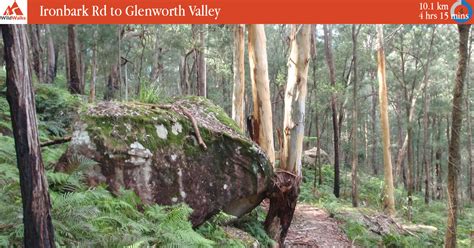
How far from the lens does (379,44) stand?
13.6m

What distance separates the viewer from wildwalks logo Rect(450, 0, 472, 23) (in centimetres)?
530

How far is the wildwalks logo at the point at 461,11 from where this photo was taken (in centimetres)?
530

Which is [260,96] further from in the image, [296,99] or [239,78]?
[239,78]

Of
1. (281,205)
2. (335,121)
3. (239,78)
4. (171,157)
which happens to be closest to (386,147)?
(335,121)

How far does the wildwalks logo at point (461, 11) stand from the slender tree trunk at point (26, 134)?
5.08 metres

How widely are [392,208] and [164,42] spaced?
1513cm

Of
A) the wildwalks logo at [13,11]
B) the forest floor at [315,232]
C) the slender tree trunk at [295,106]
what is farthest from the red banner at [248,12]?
the forest floor at [315,232]

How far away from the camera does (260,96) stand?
28.6 ft

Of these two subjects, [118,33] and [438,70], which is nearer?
[118,33]

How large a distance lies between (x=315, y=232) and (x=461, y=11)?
18.1ft

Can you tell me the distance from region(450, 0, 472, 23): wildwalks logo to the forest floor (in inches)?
197

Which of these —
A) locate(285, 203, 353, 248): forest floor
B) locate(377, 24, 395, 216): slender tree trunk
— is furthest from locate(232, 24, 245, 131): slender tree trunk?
locate(377, 24, 395, 216): slender tree trunk

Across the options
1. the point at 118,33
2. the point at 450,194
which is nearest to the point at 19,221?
the point at 450,194

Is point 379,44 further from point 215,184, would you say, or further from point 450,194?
point 215,184
